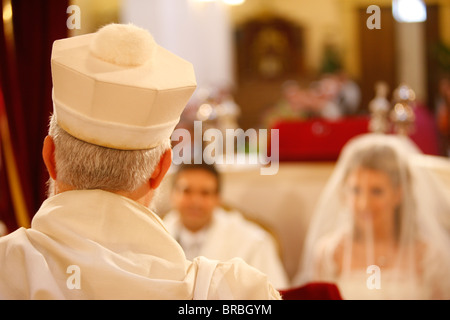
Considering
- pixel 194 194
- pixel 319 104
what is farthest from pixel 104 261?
pixel 319 104

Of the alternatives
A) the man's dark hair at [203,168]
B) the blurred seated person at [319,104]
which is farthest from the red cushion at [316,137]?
the man's dark hair at [203,168]

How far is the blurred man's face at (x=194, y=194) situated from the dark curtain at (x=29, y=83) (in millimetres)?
1046

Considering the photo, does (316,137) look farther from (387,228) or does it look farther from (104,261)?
(104,261)

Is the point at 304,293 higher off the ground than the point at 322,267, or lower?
higher

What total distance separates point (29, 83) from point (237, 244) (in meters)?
1.52

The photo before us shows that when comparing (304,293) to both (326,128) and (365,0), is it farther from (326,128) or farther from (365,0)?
(365,0)

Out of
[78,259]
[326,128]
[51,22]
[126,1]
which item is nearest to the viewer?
[78,259]

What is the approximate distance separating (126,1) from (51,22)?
6957mm

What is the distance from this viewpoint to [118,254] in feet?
3.82

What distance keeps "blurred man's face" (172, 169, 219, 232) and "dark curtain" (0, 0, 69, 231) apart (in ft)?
3.43

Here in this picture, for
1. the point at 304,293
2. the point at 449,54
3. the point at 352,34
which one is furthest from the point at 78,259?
the point at 352,34

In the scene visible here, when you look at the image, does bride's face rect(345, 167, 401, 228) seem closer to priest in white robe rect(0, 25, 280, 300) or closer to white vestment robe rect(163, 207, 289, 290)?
white vestment robe rect(163, 207, 289, 290)

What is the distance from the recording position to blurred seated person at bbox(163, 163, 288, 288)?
130 inches
